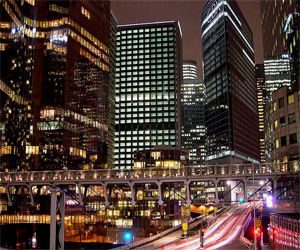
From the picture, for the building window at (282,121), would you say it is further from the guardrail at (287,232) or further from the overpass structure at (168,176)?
the guardrail at (287,232)

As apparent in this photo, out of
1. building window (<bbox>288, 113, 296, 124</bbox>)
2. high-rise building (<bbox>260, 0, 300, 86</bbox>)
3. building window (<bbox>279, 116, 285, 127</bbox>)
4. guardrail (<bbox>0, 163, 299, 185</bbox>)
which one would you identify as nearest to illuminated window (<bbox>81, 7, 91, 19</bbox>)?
high-rise building (<bbox>260, 0, 300, 86</bbox>)

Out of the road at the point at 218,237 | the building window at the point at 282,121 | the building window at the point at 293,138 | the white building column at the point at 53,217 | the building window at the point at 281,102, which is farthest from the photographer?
the building window at the point at 281,102

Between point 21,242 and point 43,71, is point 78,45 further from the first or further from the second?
point 21,242

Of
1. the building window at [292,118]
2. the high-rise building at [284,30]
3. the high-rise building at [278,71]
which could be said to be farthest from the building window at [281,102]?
the high-rise building at [284,30]

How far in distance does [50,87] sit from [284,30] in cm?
6392

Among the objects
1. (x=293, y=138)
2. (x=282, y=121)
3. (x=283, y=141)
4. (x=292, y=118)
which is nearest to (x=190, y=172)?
(x=293, y=138)

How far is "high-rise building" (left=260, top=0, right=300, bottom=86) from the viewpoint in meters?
65.1

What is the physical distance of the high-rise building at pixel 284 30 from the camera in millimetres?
65062

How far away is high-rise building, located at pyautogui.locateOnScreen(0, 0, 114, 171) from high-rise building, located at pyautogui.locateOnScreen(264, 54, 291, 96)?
52.2m

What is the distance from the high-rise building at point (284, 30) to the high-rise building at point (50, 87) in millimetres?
53869

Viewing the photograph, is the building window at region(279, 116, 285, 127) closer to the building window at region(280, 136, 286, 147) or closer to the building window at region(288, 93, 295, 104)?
the building window at region(280, 136, 286, 147)

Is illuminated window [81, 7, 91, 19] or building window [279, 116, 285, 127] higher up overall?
illuminated window [81, 7, 91, 19]

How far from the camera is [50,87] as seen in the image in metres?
106

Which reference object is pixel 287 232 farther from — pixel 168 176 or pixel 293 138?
pixel 293 138
